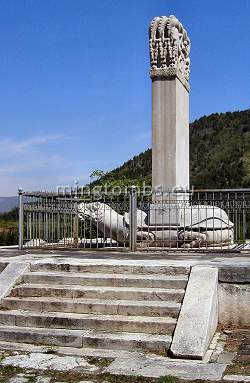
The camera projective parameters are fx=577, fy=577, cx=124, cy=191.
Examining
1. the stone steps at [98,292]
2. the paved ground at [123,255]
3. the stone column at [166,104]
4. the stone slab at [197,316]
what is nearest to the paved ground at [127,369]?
the stone slab at [197,316]

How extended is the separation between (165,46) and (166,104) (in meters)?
1.34

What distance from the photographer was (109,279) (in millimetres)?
8430

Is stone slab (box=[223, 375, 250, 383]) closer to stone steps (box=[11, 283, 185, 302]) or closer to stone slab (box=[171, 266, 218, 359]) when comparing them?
stone slab (box=[171, 266, 218, 359])

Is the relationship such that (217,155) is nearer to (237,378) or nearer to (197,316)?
(197,316)

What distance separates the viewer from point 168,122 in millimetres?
12742

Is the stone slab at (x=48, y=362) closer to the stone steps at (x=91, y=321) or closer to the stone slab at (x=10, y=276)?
the stone steps at (x=91, y=321)

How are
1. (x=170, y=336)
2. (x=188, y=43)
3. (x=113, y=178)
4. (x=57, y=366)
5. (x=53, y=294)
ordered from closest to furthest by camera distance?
(x=57, y=366) → (x=170, y=336) → (x=53, y=294) → (x=188, y=43) → (x=113, y=178)

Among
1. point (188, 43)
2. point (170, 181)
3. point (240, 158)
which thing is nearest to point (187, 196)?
point (170, 181)

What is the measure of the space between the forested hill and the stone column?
33.7m

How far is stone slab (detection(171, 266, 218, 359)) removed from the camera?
6787mm

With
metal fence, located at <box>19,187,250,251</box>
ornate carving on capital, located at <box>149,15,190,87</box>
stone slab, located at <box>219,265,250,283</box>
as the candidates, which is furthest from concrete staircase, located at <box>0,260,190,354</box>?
ornate carving on capital, located at <box>149,15,190,87</box>

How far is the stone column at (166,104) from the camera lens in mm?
12703

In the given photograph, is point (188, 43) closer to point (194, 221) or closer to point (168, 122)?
point (168, 122)

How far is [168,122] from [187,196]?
5.75ft
